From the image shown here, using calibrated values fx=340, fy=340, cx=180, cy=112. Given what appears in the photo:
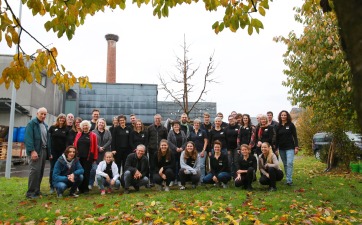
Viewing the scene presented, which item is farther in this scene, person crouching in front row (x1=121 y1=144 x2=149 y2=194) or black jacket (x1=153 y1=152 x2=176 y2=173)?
black jacket (x1=153 y1=152 x2=176 y2=173)

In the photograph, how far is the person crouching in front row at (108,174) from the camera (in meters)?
8.74

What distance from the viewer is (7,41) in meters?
3.63

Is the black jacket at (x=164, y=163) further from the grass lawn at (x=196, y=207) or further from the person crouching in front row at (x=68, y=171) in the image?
the person crouching in front row at (x=68, y=171)

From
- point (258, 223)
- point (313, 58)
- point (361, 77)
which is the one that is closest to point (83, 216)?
point (258, 223)

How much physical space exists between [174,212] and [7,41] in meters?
4.06

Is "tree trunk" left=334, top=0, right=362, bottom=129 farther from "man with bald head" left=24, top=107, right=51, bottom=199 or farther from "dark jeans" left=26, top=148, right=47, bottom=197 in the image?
"dark jeans" left=26, top=148, right=47, bottom=197

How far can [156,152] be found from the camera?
9594 millimetres

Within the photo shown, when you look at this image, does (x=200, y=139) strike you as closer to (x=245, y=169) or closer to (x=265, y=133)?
(x=245, y=169)

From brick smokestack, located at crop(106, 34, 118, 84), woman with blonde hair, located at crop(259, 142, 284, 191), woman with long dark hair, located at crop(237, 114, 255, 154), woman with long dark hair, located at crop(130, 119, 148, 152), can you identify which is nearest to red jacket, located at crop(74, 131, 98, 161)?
woman with long dark hair, located at crop(130, 119, 148, 152)

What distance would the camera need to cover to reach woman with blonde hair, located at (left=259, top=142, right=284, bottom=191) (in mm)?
8672

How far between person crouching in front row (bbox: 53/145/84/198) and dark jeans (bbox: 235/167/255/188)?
405 centimetres

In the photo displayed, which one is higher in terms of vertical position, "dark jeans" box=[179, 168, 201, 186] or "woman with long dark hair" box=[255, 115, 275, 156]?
"woman with long dark hair" box=[255, 115, 275, 156]

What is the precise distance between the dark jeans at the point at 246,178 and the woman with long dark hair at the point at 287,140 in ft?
4.00

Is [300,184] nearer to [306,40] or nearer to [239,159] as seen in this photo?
[239,159]
